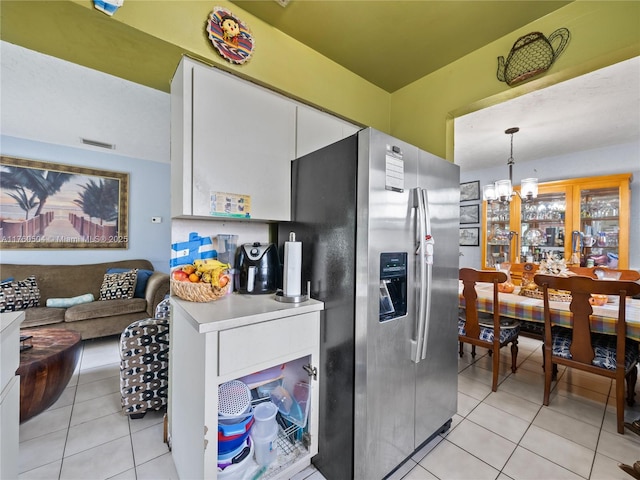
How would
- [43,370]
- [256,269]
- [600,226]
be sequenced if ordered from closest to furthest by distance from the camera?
1. [256,269]
2. [43,370]
3. [600,226]

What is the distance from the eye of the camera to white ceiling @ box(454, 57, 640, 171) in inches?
89.7

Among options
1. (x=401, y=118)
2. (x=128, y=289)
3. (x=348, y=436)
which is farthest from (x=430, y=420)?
(x=128, y=289)

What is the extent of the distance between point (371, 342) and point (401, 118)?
1.94m

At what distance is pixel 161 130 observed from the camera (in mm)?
3090

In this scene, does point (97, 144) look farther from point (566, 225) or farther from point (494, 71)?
point (566, 225)

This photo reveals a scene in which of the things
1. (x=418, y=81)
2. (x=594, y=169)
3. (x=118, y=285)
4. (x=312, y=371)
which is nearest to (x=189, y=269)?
(x=312, y=371)

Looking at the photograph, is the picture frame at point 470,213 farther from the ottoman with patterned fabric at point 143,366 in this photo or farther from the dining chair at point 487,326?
the ottoman with patterned fabric at point 143,366

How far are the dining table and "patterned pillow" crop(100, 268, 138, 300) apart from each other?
3940 millimetres

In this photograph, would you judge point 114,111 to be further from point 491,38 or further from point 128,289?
point 491,38

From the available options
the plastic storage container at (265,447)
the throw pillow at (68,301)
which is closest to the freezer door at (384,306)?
the plastic storage container at (265,447)

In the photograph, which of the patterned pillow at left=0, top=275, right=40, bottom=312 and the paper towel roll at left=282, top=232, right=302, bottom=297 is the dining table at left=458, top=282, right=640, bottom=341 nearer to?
the paper towel roll at left=282, top=232, right=302, bottom=297

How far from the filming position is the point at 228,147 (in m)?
1.40

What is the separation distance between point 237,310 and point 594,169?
16.5 ft

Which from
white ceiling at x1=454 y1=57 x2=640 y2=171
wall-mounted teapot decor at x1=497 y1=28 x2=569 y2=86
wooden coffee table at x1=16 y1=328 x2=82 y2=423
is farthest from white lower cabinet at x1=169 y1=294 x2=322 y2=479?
white ceiling at x1=454 y1=57 x2=640 y2=171
